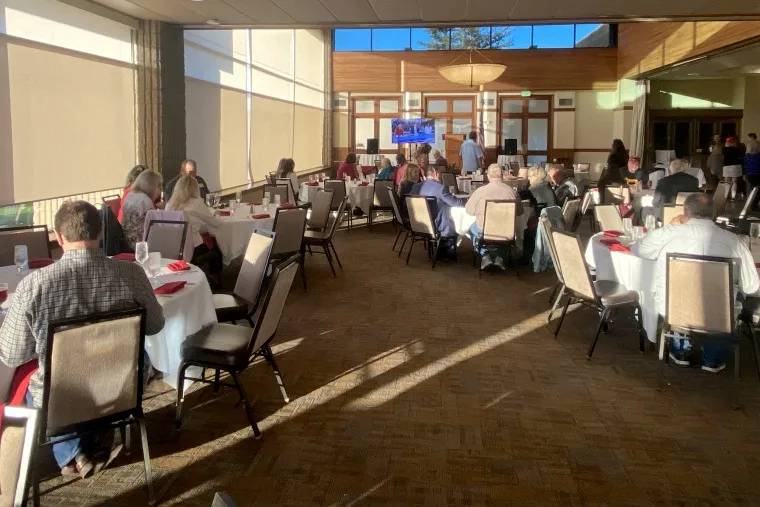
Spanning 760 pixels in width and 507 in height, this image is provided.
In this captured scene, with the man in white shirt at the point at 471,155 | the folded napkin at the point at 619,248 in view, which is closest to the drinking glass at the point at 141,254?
the folded napkin at the point at 619,248

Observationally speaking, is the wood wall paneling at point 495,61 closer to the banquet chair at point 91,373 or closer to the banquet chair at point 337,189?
the banquet chair at point 337,189

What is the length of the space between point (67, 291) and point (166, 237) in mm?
2622

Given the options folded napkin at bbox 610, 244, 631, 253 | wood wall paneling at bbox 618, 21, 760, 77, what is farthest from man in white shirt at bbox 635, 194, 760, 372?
wood wall paneling at bbox 618, 21, 760, 77

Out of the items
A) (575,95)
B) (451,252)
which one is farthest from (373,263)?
(575,95)

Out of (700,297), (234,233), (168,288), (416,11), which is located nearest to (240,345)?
(168,288)

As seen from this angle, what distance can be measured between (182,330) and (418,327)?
249 cm

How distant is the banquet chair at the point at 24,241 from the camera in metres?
4.72

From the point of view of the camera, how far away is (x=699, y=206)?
4387 mm

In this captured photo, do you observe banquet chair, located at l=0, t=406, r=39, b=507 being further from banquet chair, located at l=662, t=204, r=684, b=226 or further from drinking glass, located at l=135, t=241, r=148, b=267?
banquet chair, located at l=662, t=204, r=684, b=226

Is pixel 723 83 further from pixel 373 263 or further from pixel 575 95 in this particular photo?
pixel 373 263

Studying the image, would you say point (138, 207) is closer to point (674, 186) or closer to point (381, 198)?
point (674, 186)

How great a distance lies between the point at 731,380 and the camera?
179 inches

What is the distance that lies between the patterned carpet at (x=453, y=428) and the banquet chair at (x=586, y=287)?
364 mm

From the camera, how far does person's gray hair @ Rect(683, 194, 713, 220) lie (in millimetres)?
4383
